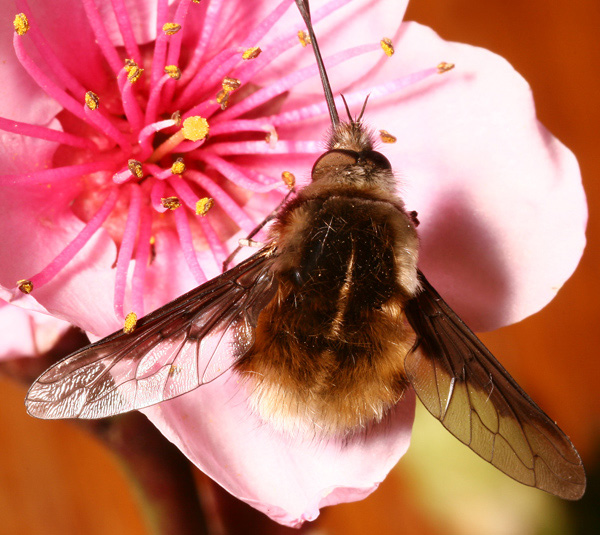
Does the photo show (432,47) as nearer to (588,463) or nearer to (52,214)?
(52,214)

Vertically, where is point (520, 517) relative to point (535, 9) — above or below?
below

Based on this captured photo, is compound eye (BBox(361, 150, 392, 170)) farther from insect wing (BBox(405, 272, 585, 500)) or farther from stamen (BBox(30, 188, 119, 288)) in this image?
stamen (BBox(30, 188, 119, 288))

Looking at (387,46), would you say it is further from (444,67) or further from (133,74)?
(133,74)

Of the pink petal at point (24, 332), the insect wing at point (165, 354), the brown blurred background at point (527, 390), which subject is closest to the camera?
the insect wing at point (165, 354)

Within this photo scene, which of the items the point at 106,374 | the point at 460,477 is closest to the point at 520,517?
the point at 460,477

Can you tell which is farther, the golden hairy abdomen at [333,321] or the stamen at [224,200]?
the stamen at [224,200]

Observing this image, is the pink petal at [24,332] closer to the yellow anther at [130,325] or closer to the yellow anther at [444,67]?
the yellow anther at [130,325]

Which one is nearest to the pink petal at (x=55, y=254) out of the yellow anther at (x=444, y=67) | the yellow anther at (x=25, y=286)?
the yellow anther at (x=25, y=286)

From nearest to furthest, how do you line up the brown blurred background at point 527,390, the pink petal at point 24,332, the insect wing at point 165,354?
1. the insect wing at point 165,354
2. the pink petal at point 24,332
3. the brown blurred background at point 527,390

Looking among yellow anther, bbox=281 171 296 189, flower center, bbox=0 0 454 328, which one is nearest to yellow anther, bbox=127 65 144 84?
flower center, bbox=0 0 454 328
